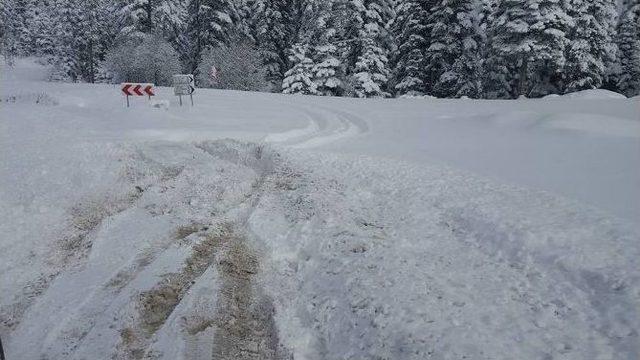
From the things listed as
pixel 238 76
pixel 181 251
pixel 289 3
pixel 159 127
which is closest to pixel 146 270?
pixel 181 251

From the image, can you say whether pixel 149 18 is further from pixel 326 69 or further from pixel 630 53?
pixel 630 53

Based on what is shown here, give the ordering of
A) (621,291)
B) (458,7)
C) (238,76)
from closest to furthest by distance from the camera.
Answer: (621,291) → (458,7) → (238,76)

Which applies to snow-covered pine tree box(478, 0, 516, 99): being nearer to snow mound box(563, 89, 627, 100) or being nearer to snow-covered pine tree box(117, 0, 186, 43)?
snow mound box(563, 89, 627, 100)

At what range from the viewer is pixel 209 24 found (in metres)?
43.0

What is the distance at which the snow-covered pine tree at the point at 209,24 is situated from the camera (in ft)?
141

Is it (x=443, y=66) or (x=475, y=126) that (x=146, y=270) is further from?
(x=443, y=66)

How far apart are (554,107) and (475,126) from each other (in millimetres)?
5513

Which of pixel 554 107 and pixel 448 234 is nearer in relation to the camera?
pixel 448 234

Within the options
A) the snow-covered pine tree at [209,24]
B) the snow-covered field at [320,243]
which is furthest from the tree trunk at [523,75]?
the snow-covered pine tree at [209,24]

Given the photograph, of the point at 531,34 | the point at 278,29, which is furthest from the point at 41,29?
the point at 531,34

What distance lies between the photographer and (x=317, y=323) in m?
7.21

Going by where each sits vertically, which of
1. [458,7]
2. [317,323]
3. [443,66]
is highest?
[458,7]

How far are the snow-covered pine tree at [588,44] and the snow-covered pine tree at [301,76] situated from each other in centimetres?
1746

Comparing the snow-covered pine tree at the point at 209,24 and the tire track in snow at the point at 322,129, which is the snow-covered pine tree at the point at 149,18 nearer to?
the snow-covered pine tree at the point at 209,24
